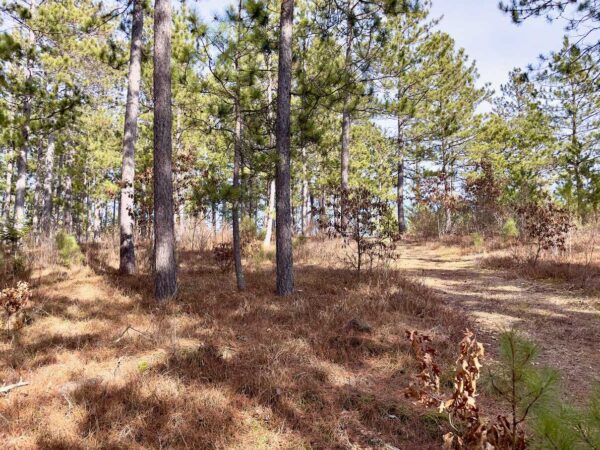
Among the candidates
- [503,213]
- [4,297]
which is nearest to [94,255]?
[4,297]

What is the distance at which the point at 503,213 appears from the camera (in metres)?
14.8

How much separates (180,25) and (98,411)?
9.13 metres

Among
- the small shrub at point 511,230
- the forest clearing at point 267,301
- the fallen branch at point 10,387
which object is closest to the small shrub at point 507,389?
the forest clearing at point 267,301

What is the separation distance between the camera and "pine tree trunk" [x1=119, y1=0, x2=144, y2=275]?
7699 mm

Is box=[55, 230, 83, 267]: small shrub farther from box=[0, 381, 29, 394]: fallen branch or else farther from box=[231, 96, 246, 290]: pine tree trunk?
box=[0, 381, 29, 394]: fallen branch

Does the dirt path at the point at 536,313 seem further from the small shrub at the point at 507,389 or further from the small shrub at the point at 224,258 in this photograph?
the small shrub at the point at 224,258

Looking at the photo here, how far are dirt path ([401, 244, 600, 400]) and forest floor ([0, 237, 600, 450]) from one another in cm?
4

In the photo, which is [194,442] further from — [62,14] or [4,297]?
[62,14]

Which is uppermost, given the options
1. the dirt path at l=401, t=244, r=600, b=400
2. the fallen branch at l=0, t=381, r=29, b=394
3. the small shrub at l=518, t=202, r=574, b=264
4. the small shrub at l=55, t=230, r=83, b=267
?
the small shrub at l=518, t=202, r=574, b=264

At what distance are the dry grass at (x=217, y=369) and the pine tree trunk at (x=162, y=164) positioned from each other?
0.42 m

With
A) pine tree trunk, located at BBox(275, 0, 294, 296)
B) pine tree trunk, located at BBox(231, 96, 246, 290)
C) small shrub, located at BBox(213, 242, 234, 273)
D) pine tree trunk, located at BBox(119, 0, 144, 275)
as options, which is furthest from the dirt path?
pine tree trunk, located at BBox(119, 0, 144, 275)

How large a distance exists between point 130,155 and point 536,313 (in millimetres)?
8482

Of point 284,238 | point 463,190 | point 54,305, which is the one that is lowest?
point 54,305

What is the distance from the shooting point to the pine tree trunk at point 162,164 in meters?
5.89
